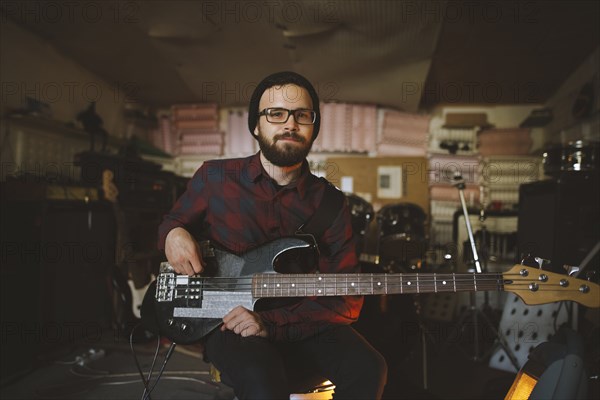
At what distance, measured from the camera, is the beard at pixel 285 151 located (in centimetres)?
170

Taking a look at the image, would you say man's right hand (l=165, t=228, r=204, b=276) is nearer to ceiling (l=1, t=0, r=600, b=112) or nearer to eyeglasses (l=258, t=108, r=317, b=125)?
eyeglasses (l=258, t=108, r=317, b=125)

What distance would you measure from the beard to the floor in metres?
1.38

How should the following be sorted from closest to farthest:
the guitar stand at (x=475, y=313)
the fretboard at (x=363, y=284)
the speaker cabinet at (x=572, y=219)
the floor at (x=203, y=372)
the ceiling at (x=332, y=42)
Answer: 1. the fretboard at (x=363, y=284)
2. the floor at (x=203, y=372)
3. the speaker cabinet at (x=572, y=219)
4. the guitar stand at (x=475, y=313)
5. the ceiling at (x=332, y=42)

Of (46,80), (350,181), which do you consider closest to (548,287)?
(350,181)

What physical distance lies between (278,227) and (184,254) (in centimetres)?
45

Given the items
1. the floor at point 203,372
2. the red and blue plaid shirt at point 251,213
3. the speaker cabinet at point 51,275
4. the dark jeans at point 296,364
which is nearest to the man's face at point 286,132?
the red and blue plaid shirt at point 251,213

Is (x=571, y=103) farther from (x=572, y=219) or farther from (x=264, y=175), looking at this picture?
(x=264, y=175)

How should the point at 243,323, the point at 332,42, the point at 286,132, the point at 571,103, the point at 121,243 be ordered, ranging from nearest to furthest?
1. the point at 243,323
2. the point at 286,132
3. the point at 121,243
4. the point at 332,42
5. the point at 571,103

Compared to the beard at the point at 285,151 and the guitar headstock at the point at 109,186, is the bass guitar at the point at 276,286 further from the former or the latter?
the guitar headstock at the point at 109,186

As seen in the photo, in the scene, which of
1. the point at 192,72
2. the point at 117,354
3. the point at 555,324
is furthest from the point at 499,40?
the point at 117,354

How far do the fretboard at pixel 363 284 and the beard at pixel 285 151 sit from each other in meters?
0.55

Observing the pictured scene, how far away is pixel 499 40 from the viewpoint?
3592 mm

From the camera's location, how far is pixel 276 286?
4.86 feet

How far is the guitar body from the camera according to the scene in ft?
4.84
